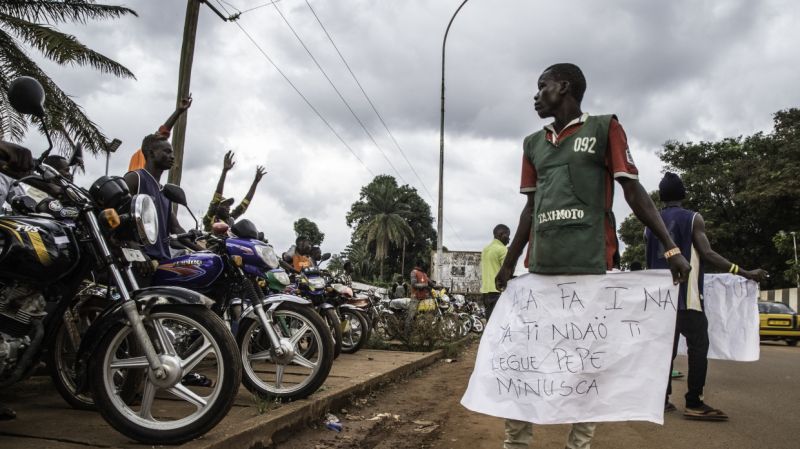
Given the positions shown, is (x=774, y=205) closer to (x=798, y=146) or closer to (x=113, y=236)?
(x=798, y=146)

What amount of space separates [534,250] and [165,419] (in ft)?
7.31

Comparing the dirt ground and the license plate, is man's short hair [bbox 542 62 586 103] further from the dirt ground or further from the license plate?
the license plate

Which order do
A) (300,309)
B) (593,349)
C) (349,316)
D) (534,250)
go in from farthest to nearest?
(349,316) < (300,309) < (534,250) < (593,349)

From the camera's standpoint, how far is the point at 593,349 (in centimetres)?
234

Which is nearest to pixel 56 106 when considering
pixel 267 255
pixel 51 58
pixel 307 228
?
pixel 51 58

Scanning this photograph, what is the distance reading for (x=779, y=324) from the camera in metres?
12.9

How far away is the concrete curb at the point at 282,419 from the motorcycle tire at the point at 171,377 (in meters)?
0.12

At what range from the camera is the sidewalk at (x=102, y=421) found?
2629mm

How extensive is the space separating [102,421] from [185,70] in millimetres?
6104

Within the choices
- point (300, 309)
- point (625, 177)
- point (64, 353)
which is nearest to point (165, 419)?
point (64, 353)

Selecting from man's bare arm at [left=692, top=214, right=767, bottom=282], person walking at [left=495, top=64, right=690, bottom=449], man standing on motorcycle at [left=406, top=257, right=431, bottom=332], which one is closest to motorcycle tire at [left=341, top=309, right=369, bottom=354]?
man standing on motorcycle at [left=406, top=257, right=431, bottom=332]

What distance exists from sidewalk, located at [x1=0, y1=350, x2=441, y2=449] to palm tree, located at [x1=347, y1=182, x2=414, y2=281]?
4567cm

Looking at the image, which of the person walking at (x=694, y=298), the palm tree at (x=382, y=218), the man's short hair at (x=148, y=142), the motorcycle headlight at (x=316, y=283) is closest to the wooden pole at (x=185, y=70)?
the motorcycle headlight at (x=316, y=283)

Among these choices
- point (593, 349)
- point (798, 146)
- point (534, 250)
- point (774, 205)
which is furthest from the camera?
point (774, 205)
